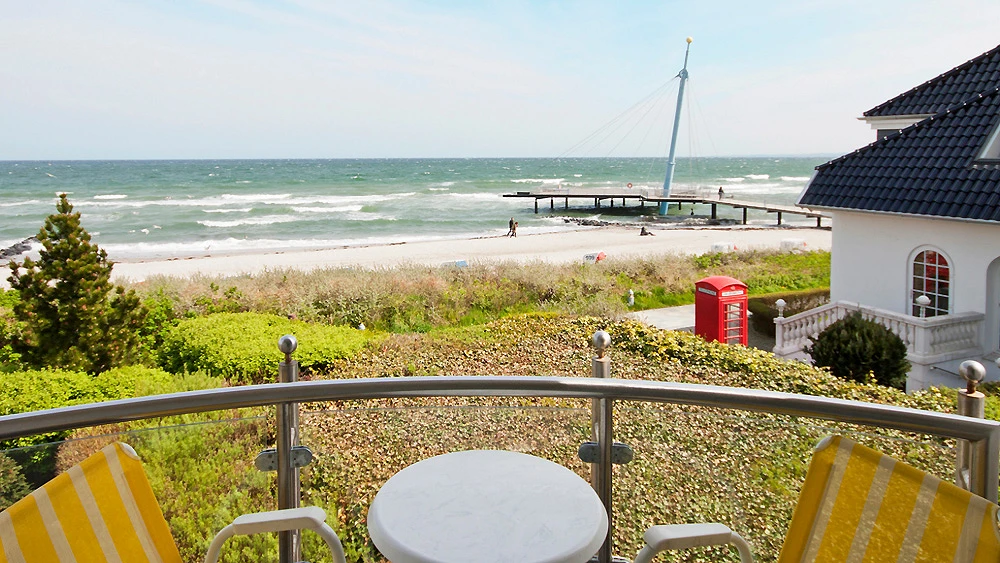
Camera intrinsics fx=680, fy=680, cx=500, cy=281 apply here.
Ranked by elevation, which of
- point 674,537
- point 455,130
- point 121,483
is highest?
point 455,130

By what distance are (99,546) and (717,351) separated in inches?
279

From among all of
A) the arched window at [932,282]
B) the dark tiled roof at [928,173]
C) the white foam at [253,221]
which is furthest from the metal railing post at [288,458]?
the white foam at [253,221]

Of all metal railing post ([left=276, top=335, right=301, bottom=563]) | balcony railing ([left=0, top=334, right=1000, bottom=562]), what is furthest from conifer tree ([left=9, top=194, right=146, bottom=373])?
metal railing post ([left=276, top=335, right=301, bottom=563])

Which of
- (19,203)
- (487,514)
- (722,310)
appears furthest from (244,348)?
(19,203)

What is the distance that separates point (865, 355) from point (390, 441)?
9455mm

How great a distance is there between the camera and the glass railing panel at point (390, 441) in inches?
97.2

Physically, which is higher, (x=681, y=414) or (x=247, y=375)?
(x=681, y=414)

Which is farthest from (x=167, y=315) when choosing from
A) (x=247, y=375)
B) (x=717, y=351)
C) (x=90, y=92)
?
(x=90, y=92)

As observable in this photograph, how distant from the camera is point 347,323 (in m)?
12.6

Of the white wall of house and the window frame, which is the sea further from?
the window frame

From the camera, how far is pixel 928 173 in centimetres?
1166

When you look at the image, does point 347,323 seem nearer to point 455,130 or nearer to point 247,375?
point 247,375

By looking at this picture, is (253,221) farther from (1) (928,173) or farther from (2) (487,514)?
(2) (487,514)

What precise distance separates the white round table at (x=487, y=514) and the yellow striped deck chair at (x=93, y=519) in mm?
652
